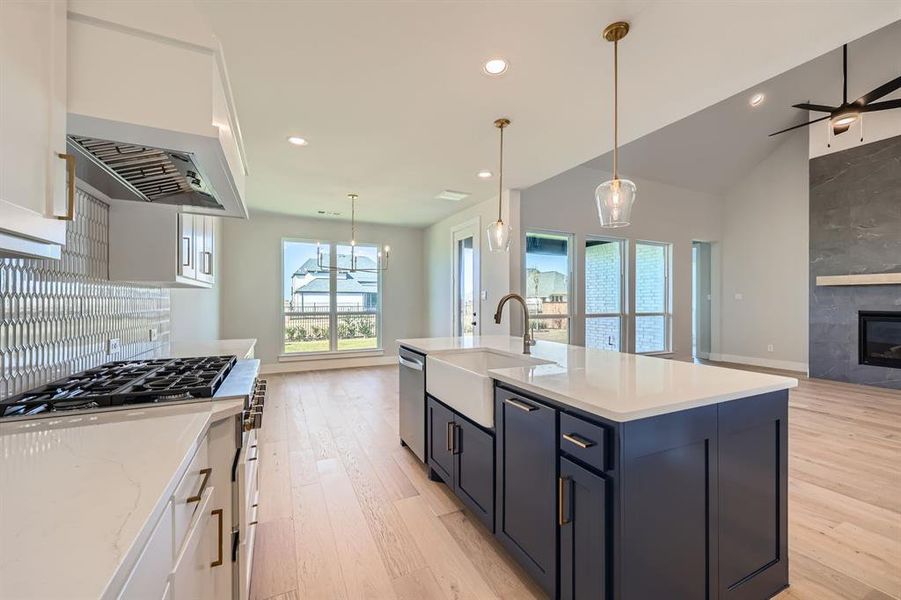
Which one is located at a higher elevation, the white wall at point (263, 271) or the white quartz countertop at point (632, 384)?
the white wall at point (263, 271)

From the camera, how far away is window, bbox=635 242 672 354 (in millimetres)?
6434

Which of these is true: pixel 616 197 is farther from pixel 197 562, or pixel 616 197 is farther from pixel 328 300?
A: pixel 328 300

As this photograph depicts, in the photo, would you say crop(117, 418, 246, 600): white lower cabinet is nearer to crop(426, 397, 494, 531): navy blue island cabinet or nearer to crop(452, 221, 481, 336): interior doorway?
crop(426, 397, 494, 531): navy blue island cabinet

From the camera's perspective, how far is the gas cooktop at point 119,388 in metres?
1.16

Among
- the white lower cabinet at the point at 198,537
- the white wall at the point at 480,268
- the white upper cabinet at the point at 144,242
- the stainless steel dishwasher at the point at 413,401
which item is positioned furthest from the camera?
the white wall at the point at 480,268

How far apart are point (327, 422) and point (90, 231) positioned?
253 cm

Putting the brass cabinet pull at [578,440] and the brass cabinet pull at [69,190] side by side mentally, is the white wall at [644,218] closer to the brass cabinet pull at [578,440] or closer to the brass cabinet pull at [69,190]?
the brass cabinet pull at [578,440]

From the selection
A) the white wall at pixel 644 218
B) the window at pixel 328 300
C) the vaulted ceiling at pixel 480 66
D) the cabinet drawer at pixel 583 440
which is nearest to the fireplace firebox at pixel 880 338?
the white wall at pixel 644 218

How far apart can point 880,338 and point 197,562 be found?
758 cm

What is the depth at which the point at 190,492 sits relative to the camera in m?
0.96

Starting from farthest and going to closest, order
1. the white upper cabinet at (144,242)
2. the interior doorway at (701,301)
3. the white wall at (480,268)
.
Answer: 1. the interior doorway at (701,301)
2. the white wall at (480,268)
3. the white upper cabinet at (144,242)

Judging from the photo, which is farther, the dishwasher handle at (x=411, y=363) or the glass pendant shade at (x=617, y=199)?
the dishwasher handle at (x=411, y=363)

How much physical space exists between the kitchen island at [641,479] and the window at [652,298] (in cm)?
525

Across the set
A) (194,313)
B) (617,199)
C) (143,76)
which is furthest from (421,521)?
(194,313)
